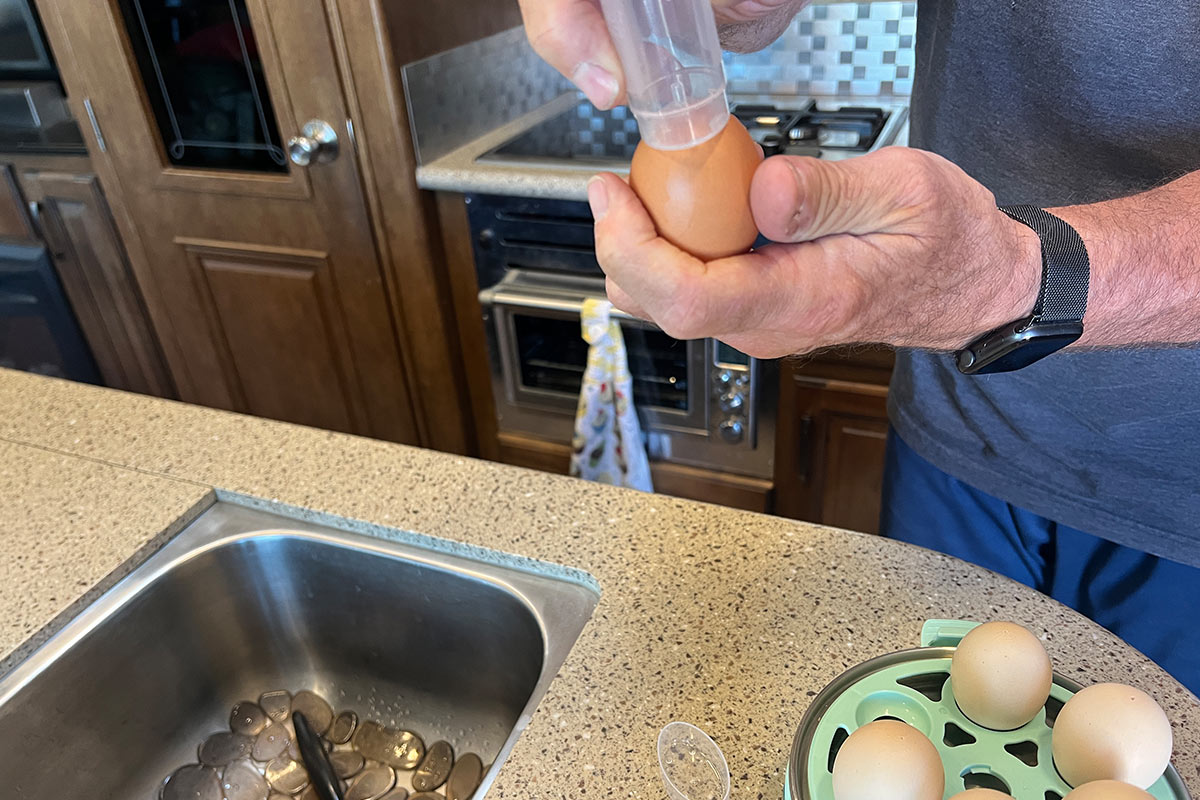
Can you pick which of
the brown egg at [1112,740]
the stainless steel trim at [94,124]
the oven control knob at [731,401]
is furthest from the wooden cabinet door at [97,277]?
the brown egg at [1112,740]

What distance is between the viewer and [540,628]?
67 cm

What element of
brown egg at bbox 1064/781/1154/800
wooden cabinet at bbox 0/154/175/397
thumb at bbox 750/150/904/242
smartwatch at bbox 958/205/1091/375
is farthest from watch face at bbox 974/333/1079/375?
wooden cabinet at bbox 0/154/175/397

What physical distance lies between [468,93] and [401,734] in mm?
1258

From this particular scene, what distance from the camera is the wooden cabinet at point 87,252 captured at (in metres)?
1.88

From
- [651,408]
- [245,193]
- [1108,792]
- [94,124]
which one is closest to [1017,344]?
[1108,792]

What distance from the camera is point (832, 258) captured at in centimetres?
46

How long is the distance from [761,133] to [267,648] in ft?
3.85

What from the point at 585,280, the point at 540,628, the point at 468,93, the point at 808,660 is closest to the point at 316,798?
the point at 540,628

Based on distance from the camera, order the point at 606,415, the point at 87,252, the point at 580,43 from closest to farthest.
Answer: the point at 580,43 < the point at 606,415 < the point at 87,252

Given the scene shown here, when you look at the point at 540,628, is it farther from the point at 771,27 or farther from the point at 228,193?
the point at 228,193

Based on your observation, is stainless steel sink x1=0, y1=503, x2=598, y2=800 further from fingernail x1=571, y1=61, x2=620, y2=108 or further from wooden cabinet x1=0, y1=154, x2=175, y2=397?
wooden cabinet x1=0, y1=154, x2=175, y2=397

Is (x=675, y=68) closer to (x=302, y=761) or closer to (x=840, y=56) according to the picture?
(x=302, y=761)

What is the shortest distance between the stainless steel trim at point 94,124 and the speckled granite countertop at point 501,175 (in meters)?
0.74

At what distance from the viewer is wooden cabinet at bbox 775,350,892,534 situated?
4.70ft
